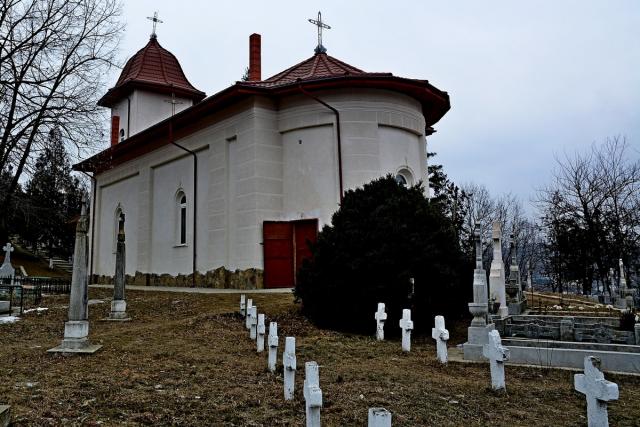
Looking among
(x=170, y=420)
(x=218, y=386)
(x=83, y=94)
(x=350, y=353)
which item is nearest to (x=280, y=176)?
(x=83, y=94)

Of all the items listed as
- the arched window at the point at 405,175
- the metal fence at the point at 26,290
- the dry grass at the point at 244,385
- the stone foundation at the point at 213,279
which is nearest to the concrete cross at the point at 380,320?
the dry grass at the point at 244,385

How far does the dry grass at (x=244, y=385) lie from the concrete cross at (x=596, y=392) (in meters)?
0.86

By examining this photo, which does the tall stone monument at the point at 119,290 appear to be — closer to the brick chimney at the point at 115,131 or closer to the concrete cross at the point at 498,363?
the concrete cross at the point at 498,363

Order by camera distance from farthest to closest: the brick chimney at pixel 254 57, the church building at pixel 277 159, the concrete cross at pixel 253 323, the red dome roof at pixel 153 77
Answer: the red dome roof at pixel 153 77 < the brick chimney at pixel 254 57 < the church building at pixel 277 159 < the concrete cross at pixel 253 323

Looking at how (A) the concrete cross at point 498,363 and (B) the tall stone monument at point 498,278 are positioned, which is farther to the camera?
(B) the tall stone monument at point 498,278

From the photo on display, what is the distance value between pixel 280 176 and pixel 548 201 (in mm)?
18084

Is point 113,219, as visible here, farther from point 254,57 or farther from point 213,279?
point 254,57

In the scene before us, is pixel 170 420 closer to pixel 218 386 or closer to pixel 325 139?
pixel 218 386

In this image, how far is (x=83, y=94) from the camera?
53.0 ft

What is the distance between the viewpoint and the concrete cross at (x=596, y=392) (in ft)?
12.7

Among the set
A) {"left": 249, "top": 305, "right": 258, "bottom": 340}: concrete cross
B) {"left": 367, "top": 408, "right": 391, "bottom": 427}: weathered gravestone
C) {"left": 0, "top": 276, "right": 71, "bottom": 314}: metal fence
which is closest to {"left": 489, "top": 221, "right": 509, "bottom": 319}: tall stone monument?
{"left": 249, "top": 305, "right": 258, "bottom": 340}: concrete cross

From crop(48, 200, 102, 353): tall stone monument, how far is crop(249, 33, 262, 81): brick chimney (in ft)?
44.9

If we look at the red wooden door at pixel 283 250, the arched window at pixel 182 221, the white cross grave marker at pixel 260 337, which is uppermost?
the arched window at pixel 182 221

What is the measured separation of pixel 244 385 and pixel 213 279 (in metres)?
13.4
